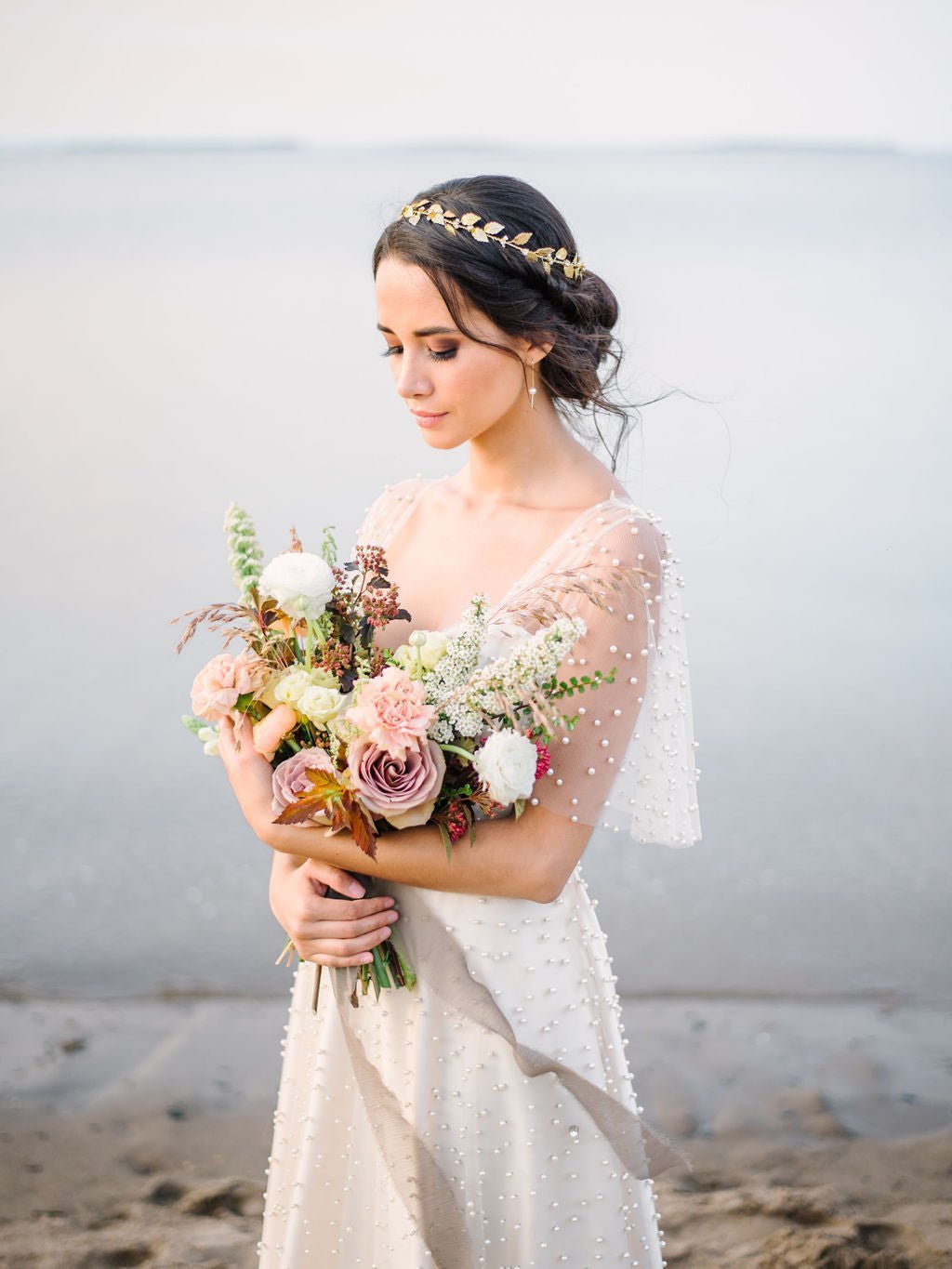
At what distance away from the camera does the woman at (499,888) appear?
1.53 meters

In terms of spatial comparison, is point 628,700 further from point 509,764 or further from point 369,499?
point 369,499

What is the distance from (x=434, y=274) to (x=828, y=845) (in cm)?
328

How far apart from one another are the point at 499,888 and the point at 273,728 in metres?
0.34

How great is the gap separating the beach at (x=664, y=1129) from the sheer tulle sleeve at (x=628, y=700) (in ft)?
4.67

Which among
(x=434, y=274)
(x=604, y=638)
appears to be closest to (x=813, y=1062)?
(x=604, y=638)

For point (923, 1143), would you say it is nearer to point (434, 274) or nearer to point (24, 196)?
point (434, 274)

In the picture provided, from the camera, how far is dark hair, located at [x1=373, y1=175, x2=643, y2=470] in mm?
1619

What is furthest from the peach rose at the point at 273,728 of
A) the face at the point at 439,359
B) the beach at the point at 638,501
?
the beach at the point at 638,501

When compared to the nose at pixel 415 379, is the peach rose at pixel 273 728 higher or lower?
lower

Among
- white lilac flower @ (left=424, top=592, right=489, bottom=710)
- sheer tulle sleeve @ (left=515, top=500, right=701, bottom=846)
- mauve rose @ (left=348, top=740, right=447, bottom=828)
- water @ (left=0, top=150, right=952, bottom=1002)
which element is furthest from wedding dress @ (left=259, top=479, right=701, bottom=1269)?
water @ (left=0, top=150, right=952, bottom=1002)

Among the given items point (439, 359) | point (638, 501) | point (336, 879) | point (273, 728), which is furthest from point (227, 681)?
point (638, 501)

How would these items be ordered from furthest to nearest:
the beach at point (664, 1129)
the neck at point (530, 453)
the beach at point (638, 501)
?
the beach at point (638, 501) → the beach at point (664, 1129) → the neck at point (530, 453)

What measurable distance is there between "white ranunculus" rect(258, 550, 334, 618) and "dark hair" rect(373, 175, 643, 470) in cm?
42

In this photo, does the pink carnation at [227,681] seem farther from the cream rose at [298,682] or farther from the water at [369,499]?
the water at [369,499]
